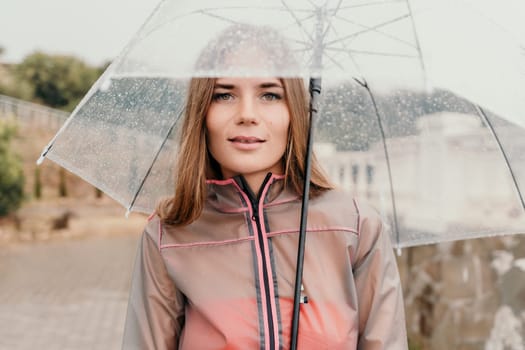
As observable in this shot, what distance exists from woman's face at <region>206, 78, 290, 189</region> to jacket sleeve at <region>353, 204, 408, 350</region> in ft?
1.13

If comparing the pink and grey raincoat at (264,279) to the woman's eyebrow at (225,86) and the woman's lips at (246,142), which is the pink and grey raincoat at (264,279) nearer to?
the woman's lips at (246,142)

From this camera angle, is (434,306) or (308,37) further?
(434,306)

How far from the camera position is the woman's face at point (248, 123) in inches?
73.9

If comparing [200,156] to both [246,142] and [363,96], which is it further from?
[363,96]

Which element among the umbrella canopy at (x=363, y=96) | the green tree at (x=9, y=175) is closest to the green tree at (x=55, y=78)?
the green tree at (x=9, y=175)

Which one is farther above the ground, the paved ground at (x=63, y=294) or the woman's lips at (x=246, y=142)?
the woman's lips at (x=246, y=142)

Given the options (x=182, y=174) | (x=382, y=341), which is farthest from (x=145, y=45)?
(x=382, y=341)

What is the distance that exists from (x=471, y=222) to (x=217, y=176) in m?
1.03

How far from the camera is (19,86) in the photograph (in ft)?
95.6

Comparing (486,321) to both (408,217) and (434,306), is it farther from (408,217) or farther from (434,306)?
(408,217)

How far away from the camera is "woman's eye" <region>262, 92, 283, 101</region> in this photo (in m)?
1.93

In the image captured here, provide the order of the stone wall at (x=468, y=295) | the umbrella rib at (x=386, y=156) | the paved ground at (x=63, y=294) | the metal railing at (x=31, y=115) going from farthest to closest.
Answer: the metal railing at (x=31, y=115) < the paved ground at (x=63, y=294) < the stone wall at (x=468, y=295) < the umbrella rib at (x=386, y=156)

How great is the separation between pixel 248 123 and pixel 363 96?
0.64 m

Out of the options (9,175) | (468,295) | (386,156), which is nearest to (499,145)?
(386,156)
